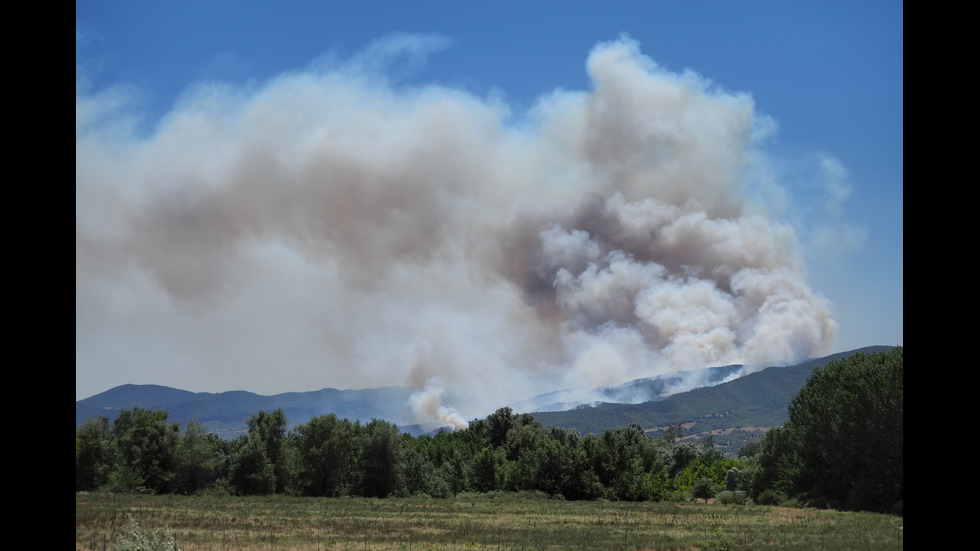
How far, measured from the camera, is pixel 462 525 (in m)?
42.8

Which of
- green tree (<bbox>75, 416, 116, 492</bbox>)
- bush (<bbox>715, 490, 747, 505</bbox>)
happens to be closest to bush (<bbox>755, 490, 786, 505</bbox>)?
bush (<bbox>715, 490, 747, 505</bbox>)

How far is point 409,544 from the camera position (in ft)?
108

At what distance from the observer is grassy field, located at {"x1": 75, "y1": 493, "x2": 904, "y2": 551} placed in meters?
33.7

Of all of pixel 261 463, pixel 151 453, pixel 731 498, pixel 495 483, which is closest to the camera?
pixel 151 453

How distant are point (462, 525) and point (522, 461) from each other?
45.1m

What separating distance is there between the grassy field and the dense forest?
684 cm

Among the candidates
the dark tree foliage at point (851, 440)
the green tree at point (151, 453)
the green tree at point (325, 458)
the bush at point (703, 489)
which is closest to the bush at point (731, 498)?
the dark tree foliage at point (851, 440)

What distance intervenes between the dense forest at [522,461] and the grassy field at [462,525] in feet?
22.5

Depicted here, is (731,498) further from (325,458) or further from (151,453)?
(151,453)

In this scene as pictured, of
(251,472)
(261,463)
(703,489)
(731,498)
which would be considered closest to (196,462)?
(251,472)

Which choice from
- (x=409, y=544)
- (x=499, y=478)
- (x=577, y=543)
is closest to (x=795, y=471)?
(x=499, y=478)

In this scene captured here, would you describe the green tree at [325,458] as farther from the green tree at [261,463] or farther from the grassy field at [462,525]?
the grassy field at [462,525]

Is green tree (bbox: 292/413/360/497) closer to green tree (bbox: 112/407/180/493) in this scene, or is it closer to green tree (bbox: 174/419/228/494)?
green tree (bbox: 174/419/228/494)
